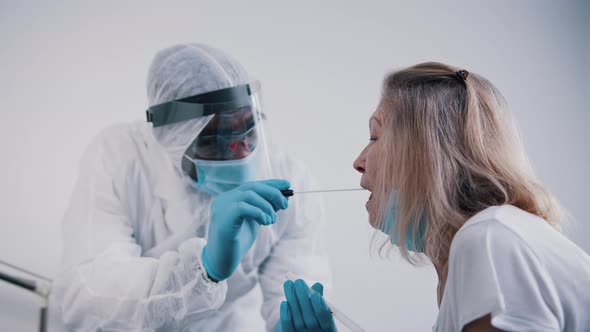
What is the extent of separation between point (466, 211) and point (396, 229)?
151 millimetres

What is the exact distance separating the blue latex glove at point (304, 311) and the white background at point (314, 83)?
1.51ft

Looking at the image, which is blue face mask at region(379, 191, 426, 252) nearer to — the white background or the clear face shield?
the clear face shield

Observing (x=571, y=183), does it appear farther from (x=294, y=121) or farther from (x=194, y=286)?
(x=194, y=286)

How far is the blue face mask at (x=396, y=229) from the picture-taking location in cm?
97

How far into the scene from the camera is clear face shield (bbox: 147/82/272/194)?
132 cm

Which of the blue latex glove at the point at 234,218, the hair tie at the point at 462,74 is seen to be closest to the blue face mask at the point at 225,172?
the blue latex glove at the point at 234,218

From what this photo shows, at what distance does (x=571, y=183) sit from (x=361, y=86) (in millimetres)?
998

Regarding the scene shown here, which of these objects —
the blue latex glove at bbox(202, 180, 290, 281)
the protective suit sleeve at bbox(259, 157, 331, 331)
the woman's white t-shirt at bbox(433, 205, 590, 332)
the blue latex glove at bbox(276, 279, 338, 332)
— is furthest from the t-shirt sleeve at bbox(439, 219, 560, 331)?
the protective suit sleeve at bbox(259, 157, 331, 331)

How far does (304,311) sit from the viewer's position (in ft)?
3.76

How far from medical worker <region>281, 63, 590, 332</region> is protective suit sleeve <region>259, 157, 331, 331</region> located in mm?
302

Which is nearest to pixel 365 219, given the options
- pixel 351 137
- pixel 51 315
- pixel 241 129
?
pixel 351 137

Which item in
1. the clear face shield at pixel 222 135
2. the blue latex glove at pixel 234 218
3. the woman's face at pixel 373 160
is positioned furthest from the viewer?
the clear face shield at pixel 222 135

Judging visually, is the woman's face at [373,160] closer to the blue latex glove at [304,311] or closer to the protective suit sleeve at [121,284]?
the blue latex glove at [304,311]

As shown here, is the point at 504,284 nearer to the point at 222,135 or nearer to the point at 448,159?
the point at 448,159
